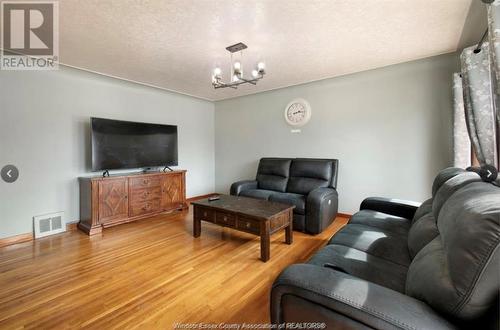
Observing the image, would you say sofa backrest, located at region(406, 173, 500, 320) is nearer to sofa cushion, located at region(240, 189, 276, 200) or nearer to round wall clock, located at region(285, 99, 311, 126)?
sofa cushion, located at region(240, 189, 276, 200)

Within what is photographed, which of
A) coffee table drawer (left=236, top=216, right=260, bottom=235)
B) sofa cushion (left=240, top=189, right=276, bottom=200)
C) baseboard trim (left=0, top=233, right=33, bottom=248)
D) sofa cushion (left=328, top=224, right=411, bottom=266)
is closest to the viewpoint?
sofa cushion (left=328, top=224, right=411, bottom=266)

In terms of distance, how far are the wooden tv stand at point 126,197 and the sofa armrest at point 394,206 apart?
3.06 metres

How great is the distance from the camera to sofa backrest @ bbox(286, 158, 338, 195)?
3539 millimetres

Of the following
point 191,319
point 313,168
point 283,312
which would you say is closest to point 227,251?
point 191,319

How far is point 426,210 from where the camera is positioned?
187cm

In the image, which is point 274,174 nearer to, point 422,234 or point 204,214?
point 204,214

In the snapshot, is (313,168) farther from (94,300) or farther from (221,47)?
(94,300)

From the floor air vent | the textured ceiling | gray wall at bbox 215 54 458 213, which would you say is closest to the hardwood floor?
the floor air vent

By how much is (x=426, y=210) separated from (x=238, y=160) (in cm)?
368

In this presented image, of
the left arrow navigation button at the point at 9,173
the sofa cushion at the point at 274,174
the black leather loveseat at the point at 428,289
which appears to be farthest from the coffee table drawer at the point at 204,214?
the left arrow navigation button at the point at 9,173

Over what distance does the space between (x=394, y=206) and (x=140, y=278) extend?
8.37ft

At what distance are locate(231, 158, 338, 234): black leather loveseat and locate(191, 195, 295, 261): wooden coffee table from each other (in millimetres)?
425

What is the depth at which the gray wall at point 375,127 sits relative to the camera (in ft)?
A: 9.96

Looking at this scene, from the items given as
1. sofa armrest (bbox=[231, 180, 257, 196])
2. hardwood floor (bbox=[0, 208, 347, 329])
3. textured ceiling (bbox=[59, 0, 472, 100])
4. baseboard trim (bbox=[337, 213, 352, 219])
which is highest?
textured ceiling (bbox=[59, 0, 472, 100])
